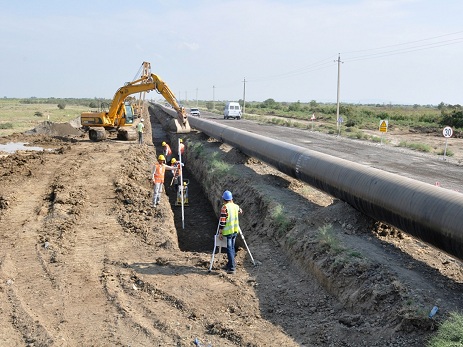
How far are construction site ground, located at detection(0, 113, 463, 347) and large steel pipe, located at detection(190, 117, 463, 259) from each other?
526mm

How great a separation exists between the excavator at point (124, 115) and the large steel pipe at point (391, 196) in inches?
626

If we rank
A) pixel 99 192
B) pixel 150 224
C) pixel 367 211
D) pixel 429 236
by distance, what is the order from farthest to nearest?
pixel 99 192 < pixel 150 224 < pixel 367 211 < pixel 429 236

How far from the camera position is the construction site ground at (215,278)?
21.6 ft

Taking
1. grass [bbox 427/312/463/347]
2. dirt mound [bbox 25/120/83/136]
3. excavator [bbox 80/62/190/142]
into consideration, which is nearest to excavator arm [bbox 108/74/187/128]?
excavator [bbox 80/62/190/142]

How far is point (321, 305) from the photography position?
751cm

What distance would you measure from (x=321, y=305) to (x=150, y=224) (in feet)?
20.0

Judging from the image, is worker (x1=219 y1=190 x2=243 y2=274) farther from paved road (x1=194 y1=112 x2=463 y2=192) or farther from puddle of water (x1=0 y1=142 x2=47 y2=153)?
puddle of water (x1=0 y1=142 x2=47 y2=153)

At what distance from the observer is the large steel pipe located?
6.95 metres

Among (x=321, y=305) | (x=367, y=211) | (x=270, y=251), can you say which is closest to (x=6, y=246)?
(x=270, y=251)

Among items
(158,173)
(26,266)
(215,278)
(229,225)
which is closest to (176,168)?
(158,173)

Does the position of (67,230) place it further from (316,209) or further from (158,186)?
(316,209)

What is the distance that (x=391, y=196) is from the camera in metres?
8.37

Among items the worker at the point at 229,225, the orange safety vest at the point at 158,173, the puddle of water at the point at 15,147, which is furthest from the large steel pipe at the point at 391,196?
the puddle of water at the point at 15,147

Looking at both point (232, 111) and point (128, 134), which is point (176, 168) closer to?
point (128, 134)
